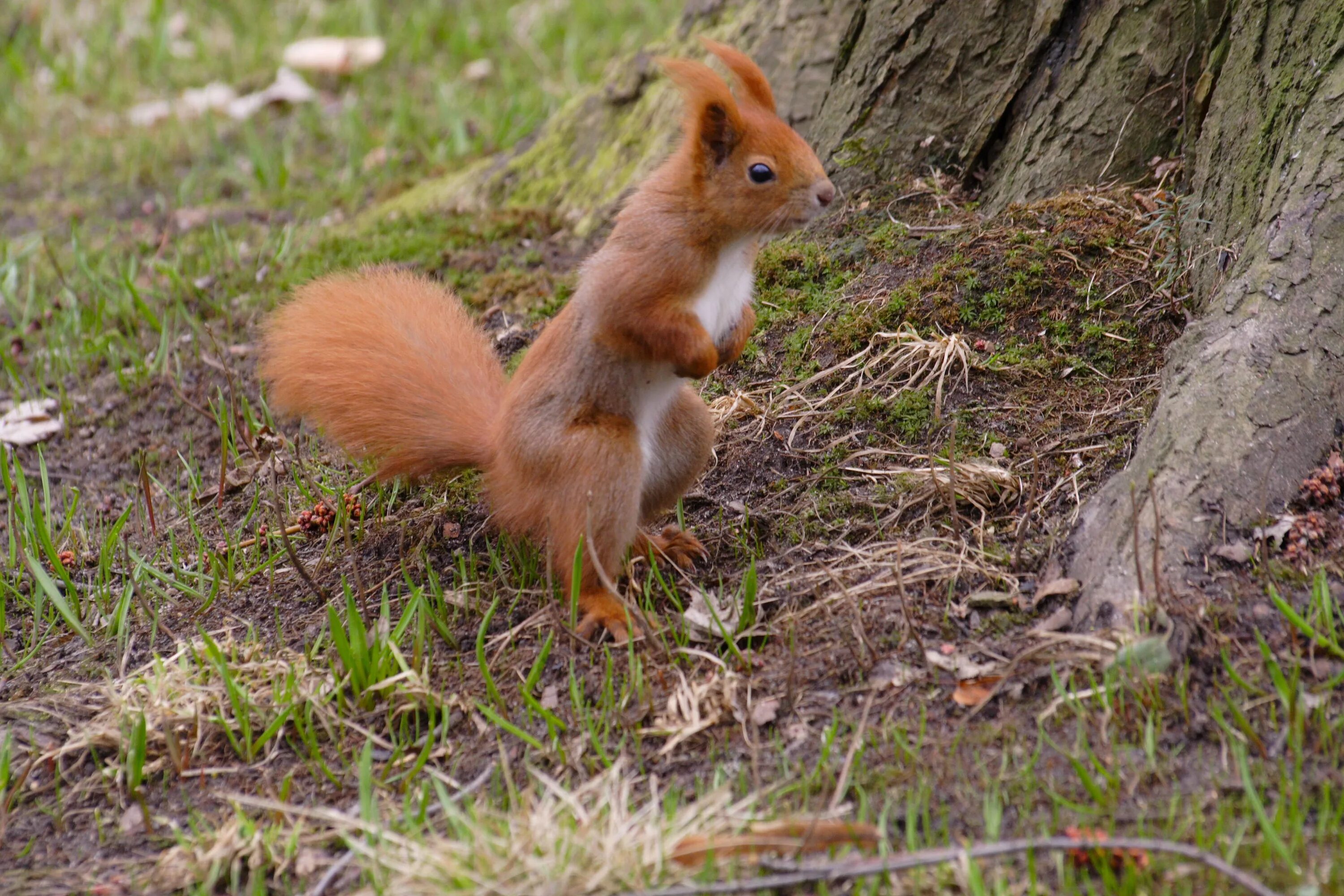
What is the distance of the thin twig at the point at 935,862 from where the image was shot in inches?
60.7

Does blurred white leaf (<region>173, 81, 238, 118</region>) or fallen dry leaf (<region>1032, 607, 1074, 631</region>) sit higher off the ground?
fallen dry leaf (<region>1032, 607, 1074, 631</region>)

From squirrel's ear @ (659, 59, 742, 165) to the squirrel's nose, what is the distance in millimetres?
166

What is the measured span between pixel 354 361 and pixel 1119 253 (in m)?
1.66

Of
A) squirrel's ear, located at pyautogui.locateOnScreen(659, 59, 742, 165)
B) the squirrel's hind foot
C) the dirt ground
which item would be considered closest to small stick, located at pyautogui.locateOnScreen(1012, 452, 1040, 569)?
the dirt ground

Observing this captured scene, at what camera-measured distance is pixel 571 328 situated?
2406mm

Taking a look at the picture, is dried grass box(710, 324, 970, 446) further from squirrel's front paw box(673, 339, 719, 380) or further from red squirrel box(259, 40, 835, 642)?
squirrel's front paw box(673, 339, 719, 380)

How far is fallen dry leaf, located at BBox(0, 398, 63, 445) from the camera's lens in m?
3.39

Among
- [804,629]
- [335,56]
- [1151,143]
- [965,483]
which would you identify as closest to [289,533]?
[804,629]

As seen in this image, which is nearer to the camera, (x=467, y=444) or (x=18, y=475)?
(x=467, y=444)

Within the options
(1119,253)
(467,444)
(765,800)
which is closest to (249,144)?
(467,444)

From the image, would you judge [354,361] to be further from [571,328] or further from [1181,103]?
[1181,103]

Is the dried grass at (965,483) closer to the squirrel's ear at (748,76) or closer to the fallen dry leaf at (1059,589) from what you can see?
the fallen dry leaf at (1059,589)

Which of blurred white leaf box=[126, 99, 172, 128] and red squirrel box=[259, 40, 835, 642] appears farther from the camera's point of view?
blurred white leaf box=[126, 99, 172, 128]

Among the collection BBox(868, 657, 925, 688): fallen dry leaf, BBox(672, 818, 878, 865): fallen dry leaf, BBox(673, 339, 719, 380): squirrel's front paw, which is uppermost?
BBox(673, 339, 719, 380): squirrel's front paw
